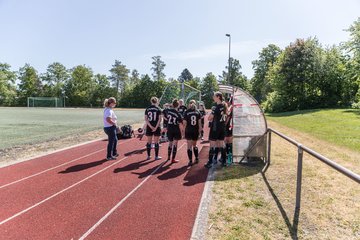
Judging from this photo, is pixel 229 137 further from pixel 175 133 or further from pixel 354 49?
pixel 354 49

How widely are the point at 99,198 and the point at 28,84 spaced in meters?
84.6

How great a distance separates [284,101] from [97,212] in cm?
4012

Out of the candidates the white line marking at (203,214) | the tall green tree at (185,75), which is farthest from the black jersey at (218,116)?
the tall green tree at (185,75)

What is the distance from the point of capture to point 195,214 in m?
5.24

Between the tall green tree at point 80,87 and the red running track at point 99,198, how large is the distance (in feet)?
230

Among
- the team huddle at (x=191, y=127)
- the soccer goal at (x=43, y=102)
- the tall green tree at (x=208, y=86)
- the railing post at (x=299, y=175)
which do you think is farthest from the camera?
the tall green tree at (x=208, y=86)

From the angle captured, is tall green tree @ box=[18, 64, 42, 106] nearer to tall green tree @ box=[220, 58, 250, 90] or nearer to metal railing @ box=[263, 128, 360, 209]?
tall green tree @ box=[220, 58, 250, 90]

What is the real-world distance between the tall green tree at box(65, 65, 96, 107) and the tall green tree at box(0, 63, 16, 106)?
46.9 feet

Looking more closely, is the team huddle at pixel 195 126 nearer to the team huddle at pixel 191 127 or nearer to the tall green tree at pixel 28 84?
the team huddle at pixel 191 127

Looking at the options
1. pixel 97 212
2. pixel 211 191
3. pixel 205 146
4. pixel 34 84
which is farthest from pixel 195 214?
pixel 34 84

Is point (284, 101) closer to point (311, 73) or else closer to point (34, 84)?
point (311, 73)

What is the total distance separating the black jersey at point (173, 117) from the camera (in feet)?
30.1

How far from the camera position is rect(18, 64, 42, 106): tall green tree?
7944 cm

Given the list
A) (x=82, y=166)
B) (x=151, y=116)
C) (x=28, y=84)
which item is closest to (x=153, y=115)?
(x=151, y=116)
